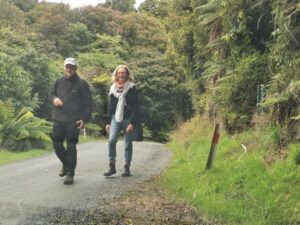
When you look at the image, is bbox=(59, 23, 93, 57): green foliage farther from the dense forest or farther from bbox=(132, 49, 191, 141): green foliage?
bbox=(132, 49, 191, 141): green foliage

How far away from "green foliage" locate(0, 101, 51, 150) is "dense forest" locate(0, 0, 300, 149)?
3 centimetres

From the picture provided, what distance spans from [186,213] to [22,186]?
3.16 metres

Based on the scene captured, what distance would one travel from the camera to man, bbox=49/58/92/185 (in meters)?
8.48

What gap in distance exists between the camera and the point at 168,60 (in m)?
38.8

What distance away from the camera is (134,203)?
704 centimetres

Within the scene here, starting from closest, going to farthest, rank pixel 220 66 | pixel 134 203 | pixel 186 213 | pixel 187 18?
pixel 186 213, pixel 134 203, pixel 220 66, pixel 187 18

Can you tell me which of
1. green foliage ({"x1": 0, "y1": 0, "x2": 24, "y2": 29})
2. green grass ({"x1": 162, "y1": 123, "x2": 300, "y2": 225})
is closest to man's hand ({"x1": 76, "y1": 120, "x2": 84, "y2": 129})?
green grass ({"x1": 162, "y1": 123, "x2": 300, "y2": 225})

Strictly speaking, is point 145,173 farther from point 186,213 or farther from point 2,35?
point 2,35

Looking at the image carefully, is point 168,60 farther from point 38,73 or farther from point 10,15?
point 38,73

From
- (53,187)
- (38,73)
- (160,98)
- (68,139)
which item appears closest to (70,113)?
(68,139)

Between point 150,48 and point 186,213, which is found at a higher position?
point 150,48

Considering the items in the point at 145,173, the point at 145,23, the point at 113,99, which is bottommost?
the point at 145,173

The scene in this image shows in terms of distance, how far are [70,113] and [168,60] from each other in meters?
30.6

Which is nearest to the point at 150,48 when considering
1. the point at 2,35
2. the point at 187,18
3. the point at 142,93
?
the point at 142,93
